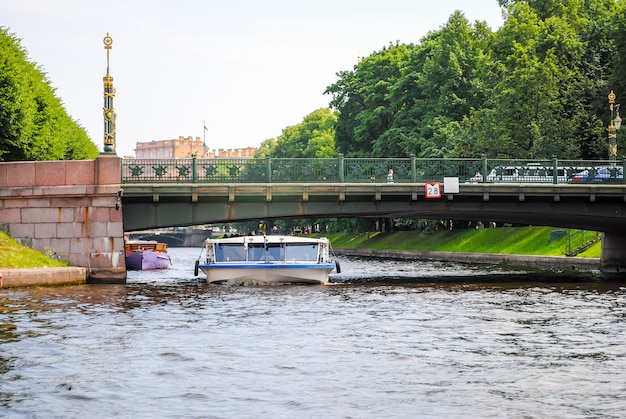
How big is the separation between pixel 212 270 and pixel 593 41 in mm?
41220

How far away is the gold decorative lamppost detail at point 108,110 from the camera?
153ft

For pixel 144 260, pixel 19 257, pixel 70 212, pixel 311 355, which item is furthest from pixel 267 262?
pixel 144 260

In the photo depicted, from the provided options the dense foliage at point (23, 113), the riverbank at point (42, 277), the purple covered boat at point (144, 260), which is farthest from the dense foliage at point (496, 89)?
the riverbank at point (42, 277)

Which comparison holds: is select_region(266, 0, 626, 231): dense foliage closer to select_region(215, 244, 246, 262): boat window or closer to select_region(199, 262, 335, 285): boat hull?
select_region(199, 262, 335, 285): boat hull

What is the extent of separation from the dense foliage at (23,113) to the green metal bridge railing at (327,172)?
32.6ft

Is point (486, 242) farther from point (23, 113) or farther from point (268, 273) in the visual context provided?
point (23, 113)

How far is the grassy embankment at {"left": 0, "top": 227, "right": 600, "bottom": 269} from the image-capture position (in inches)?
1730

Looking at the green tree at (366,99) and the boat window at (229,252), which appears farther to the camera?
the green tree at (366,99)

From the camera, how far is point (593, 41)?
78312mm

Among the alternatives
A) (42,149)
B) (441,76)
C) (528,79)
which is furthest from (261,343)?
(441,76)

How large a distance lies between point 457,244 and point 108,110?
40.0 meters

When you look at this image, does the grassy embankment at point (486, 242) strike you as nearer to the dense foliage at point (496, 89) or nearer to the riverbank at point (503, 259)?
the riverbank at point (503, 259)

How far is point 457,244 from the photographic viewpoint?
8150 centimetres

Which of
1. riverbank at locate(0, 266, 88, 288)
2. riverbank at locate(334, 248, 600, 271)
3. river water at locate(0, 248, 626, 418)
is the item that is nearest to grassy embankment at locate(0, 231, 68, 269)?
riverbank at locate(0, 266, 88, 288)
